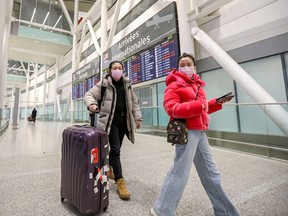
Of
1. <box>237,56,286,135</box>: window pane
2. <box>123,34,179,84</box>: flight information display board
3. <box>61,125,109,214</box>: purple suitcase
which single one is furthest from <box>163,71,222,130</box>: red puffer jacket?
<box>123,34,179,84</box>: flight information display board

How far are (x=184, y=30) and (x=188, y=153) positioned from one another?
479 centimetres

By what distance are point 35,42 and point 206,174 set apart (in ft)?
64.7

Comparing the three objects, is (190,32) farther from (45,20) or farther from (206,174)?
(45,20)

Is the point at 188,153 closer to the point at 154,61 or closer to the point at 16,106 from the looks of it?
the point at 154,61

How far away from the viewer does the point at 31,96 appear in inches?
1103

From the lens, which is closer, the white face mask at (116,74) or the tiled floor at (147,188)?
the tiled floor at (147,188)

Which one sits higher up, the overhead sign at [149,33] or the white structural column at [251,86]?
the overhead sign at [149,33]

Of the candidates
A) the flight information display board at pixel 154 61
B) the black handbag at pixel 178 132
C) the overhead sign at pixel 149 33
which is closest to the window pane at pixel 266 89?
the flight information display board at pixel 154 61

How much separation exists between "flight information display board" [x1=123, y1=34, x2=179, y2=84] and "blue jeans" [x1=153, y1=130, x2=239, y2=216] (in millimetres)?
3605

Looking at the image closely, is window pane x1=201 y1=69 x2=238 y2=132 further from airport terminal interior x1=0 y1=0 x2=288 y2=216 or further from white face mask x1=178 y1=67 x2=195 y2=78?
white face mask x1=178 y1=67 x2=195 y2=78

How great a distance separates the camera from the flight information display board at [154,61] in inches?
205

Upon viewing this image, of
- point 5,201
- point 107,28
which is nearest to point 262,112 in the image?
point 5,201

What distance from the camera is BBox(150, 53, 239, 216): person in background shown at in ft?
4.01

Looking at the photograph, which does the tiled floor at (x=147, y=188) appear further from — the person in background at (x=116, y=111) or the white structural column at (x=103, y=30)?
the white structural column at (x=103, y=30)
